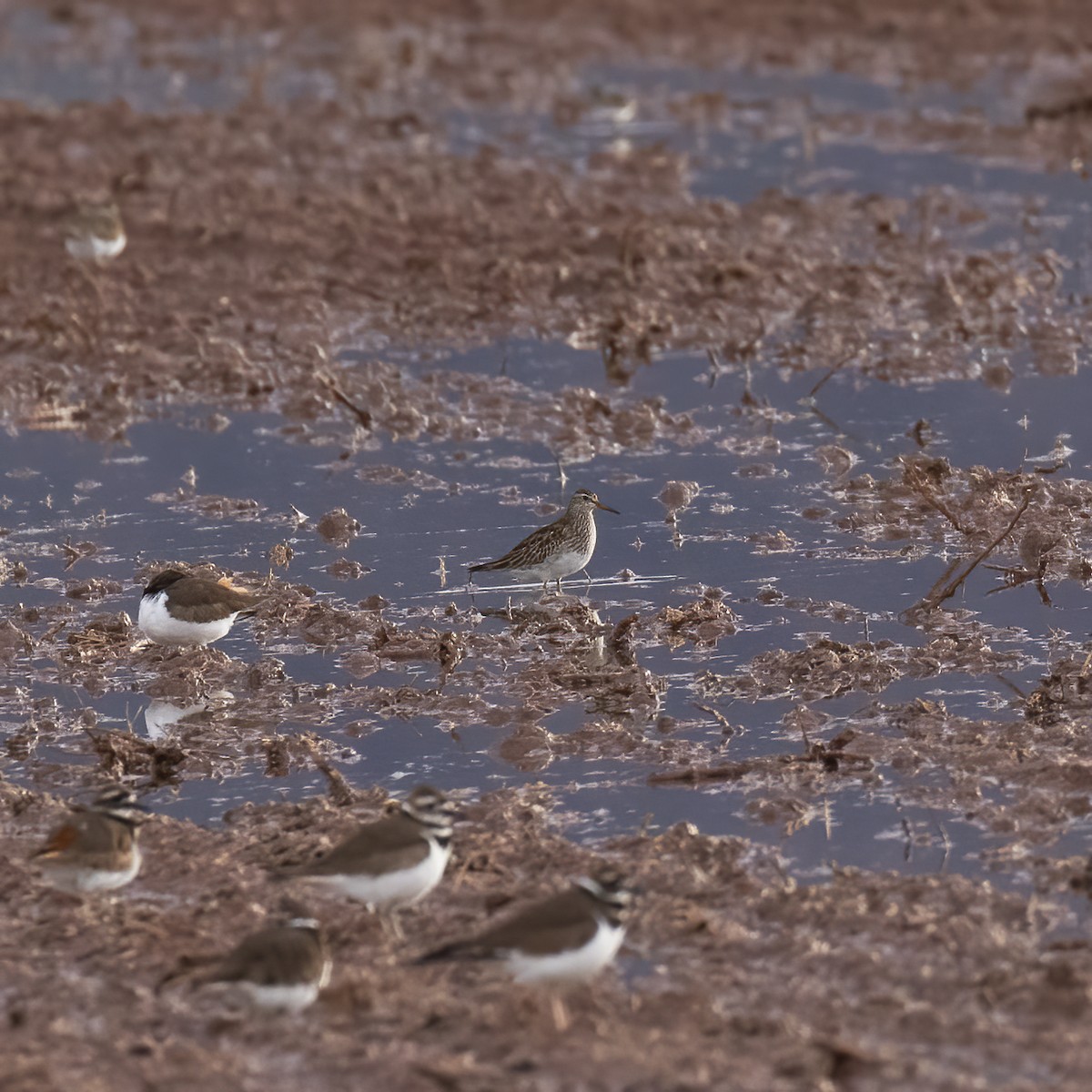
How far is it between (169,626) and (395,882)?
3917 mm

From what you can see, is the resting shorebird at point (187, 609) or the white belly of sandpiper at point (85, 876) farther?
the resting shorebird at point (187, 609)

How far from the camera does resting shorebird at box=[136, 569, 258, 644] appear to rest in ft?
39.4

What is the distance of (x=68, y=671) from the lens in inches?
485

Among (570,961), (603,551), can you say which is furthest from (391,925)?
(603,551)

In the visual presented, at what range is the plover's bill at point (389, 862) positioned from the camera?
8.65 m

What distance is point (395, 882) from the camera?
28.4ft

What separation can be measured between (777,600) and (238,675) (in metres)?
3.77

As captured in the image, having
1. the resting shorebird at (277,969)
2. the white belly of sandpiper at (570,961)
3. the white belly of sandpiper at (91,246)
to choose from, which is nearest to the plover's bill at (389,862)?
the resting shorebird at (277,969)

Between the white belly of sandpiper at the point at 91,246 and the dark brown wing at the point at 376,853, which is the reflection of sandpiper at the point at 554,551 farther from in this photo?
the white belly of sandpiper at the point at 91,246

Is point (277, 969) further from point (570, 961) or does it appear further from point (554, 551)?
point (554, 551)

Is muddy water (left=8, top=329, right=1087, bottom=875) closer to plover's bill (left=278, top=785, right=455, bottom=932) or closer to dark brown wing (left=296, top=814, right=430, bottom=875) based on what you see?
plover's bill (left=278, top=785, right=455, bottom=932)

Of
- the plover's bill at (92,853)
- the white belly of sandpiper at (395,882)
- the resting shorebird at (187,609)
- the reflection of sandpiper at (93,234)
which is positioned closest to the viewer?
the white belly of sandpiper at (395,882)

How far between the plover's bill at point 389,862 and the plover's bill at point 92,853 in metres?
0.94

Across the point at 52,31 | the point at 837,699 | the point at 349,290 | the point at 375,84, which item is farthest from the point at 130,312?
the point at 52,31
